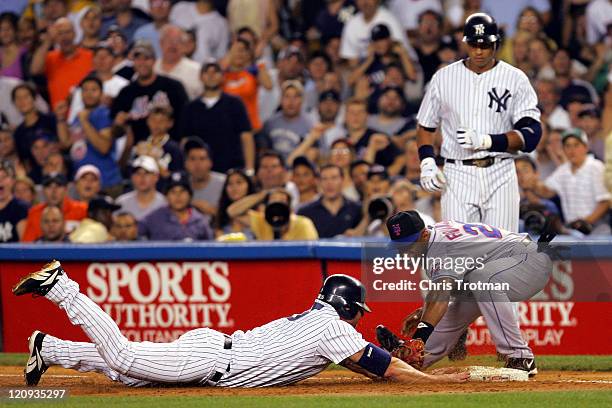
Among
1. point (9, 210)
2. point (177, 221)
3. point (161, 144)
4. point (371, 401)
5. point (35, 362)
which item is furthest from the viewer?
point (161, 144)

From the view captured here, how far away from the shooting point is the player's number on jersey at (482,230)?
28.0ft

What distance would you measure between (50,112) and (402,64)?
4041 millimetres

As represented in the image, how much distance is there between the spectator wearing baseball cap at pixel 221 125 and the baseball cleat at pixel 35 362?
20.1 feet

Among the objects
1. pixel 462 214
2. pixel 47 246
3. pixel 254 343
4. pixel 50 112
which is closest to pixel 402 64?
pixel 50 112

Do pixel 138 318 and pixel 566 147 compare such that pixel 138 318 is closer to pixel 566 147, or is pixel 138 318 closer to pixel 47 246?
pixel 47 246

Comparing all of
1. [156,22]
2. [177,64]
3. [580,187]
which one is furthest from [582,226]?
[156,22]

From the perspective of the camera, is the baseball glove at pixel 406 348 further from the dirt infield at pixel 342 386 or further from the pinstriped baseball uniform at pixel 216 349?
the pinstriped baseball uniform at pixel 216 349

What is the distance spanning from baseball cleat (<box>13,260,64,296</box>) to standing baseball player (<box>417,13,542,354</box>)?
2519mm

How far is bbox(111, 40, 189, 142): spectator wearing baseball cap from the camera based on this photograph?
48.5ft

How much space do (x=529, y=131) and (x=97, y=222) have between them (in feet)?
17.2

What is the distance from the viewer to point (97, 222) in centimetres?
1289

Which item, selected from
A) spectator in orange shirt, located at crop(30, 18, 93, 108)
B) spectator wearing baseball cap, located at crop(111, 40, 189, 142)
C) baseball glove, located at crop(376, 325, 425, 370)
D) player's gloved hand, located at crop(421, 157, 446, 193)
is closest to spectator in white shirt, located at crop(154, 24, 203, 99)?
spectator wearing baseball cap, located at crop(111, 40, 189, 142)

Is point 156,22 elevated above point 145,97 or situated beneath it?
elevated above

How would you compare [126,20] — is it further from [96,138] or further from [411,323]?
[411,323]
